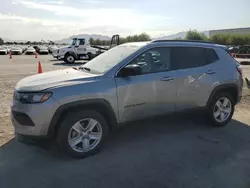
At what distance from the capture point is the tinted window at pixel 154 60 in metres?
4.84

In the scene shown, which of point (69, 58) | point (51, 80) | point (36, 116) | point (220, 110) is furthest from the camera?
point (69, 58)

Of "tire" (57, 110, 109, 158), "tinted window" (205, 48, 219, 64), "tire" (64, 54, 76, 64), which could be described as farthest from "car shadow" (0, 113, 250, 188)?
"tire" (64, 54, 76, 64)

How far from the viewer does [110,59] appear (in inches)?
199

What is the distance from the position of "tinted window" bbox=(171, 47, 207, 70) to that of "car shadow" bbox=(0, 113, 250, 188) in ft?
4.28

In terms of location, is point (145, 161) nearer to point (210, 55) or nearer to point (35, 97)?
point (35, 97)

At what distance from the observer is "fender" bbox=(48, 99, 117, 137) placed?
4.09 m

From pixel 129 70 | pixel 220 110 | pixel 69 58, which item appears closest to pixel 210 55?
pixel 220 110

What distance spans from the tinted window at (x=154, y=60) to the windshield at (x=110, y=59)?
208 mm

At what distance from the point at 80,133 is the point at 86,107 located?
16.0 inches

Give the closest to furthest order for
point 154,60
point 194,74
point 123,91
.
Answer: point 123,91
point 154,60
point 194,74

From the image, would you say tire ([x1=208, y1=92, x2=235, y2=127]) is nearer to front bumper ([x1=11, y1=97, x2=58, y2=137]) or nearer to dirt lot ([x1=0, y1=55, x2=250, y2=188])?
dirt lot ([x1=0, y1=55, x2=250, y2=188])

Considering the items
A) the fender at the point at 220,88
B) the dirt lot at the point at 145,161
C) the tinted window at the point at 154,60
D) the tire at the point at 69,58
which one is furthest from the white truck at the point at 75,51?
the tinted window at the point at 154,60

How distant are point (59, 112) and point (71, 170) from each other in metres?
0.83

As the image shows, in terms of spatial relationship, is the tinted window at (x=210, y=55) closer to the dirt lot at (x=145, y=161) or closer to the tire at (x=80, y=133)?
the dirt lot at (x=145, y=161)
